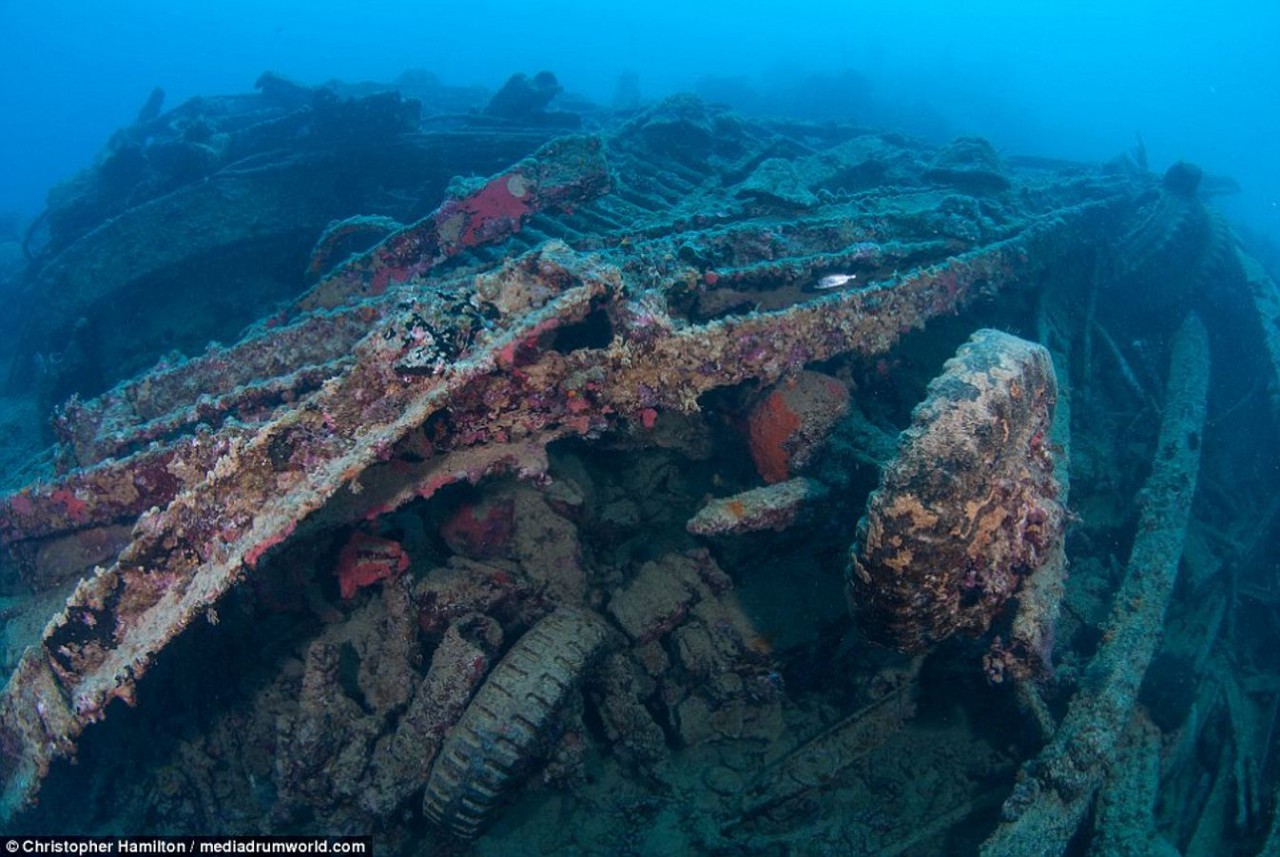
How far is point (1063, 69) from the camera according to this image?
235 ft

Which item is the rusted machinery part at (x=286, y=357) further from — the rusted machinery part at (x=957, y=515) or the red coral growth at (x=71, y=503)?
the rusted machinery part at (x=957, y=515)

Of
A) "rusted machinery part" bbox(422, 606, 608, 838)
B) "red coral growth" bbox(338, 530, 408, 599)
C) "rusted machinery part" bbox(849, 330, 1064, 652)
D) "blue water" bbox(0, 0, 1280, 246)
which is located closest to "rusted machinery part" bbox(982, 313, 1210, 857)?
"rusted machinery part" bbox(849, 330, 1064, 652)

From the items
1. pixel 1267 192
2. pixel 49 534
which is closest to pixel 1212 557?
pixel 49 534

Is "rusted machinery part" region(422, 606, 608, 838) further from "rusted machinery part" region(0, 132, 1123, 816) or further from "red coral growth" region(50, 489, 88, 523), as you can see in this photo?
"red coral growth" region(50, 489, 88, 523)

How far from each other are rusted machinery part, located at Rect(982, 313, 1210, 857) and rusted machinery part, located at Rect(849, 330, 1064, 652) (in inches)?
29.0

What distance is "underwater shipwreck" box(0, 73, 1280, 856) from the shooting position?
2783mm

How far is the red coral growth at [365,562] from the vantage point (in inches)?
149

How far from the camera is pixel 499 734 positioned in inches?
125

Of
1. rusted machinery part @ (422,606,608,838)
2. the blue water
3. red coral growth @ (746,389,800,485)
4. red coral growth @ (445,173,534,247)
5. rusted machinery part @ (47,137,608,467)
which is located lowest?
rusted machinery part @ (422,606,608,838)

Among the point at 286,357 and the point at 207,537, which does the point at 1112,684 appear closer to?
the point at 207,537

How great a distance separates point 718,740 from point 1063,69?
95162mm

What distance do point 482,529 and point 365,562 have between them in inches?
28.7

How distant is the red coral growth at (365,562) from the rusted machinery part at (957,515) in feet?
9.04

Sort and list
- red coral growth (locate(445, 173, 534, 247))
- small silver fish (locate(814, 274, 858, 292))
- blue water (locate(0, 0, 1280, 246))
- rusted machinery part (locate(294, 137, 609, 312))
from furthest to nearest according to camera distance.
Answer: blue water (locate(0, 0, 1280, 246)) → red coral growth (locate(445, 173, 534, 247)) → rusted machinery part (locate(294, 137, 609, 312)) → small silver fish (locate(814, 274, 858, 292))
